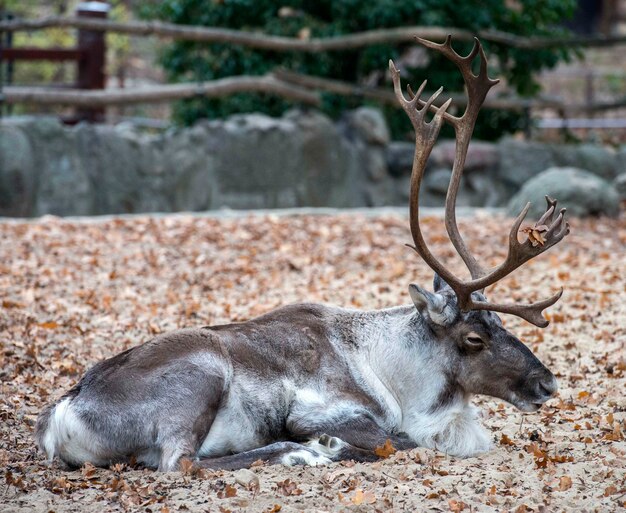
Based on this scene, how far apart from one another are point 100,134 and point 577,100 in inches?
487

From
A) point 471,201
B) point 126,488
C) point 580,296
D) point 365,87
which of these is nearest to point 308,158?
point 365,87

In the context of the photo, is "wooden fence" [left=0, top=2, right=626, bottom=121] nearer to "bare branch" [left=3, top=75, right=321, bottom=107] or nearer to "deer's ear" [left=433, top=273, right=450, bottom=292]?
"bare branch" [left=3, top=75, right=321, bottom=107]

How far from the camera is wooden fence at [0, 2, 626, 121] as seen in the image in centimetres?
1269

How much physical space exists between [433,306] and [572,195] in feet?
24.0

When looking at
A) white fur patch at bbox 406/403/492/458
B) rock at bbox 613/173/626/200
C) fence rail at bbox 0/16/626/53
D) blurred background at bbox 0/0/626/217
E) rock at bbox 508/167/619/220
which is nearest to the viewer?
white fur patch at bbox 406/403/492/458

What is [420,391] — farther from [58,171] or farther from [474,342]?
[58,171]

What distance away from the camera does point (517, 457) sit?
4.80 m

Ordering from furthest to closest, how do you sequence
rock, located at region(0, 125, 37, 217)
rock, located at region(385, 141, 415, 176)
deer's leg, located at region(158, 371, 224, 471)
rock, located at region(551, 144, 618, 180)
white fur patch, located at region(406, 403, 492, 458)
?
1. rock, located at region(551, 144, 618, 180)
2. rock, located at region(385, 141, 415, 176)
3. rock, located at region(0, 125, 37, 217)
4. white fur patch, located at region(406, 403, 492, 458)
5. deer's leg, located at region(158, 371, 224, 471)

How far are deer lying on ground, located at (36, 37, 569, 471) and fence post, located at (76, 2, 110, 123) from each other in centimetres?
913

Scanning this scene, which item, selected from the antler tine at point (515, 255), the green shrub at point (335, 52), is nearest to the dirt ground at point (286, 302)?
the antler tine at point (515, 255)

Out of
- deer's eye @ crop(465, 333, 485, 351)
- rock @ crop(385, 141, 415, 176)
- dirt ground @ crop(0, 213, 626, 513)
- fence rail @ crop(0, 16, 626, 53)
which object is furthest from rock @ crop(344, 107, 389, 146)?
deer's eye @ crop(465, 333, 485, 351)

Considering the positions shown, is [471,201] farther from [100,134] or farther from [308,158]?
[100,134]

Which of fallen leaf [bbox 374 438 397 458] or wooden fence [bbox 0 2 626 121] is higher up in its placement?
wooden fence [bbox 0 2 626 121]

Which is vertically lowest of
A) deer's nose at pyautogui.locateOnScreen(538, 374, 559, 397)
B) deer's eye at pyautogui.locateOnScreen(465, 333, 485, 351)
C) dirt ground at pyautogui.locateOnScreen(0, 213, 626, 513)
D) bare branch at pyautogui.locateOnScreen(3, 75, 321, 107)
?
dirt ground at pyautogui.locateOnScreen(0, 213, 626, 513)
